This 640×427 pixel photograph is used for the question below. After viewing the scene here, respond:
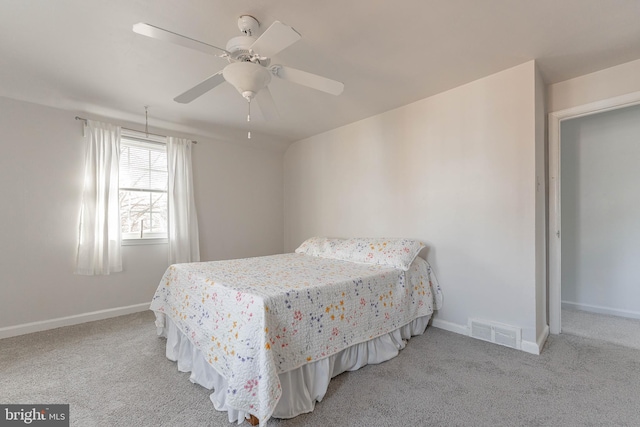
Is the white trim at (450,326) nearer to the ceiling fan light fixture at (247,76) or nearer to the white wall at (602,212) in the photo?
the white wall at (602,212)

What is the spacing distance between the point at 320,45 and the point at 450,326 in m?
2.74

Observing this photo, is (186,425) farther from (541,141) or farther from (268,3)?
(541,141)

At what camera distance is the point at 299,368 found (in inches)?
70.5

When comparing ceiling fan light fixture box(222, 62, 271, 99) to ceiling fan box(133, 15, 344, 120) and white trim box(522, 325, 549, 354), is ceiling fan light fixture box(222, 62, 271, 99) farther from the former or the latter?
white trim box(522, 325, 549, 354)

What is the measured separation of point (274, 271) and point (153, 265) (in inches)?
83.5

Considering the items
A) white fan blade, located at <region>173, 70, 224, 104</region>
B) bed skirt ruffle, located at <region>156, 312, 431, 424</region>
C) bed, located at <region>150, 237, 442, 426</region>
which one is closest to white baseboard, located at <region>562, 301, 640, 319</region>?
bed, located at <region>150, 237, 442, 426</region>

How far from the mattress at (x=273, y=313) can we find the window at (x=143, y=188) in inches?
53.8

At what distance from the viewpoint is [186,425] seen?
63.8 inches

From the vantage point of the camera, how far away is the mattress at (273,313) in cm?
156

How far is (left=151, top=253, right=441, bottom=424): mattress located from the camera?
1557 mm

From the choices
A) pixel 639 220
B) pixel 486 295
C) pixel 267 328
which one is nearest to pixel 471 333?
pixel 486 295

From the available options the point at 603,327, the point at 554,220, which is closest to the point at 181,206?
the point at 554,220

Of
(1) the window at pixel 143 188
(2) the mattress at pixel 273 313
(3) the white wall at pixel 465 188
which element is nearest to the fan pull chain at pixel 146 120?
(1) the window at pixel 143 188

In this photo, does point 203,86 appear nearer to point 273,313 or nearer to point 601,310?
point 273,313
